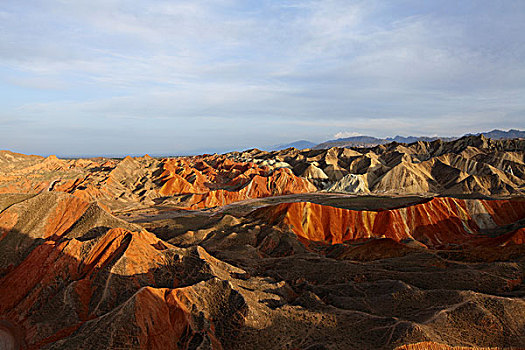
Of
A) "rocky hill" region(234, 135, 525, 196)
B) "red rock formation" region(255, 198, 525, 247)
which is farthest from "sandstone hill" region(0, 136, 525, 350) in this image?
"rocky hill" region(234, 135, 525, 196)

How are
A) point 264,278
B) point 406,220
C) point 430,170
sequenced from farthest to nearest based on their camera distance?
point 430,170
point 406,220
point 264,278

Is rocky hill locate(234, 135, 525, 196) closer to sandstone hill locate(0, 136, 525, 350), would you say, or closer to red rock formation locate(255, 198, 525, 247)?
red rock formation locate(255, 198, 525, 247)

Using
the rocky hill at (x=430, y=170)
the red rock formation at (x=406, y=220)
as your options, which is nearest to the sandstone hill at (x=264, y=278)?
the red rock formation at (x=406, y=220)

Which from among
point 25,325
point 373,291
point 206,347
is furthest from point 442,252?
point 25,325

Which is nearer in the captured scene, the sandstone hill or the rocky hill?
the sandstone hill

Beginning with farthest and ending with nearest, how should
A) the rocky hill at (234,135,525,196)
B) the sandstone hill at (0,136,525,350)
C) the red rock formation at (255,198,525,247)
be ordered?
the rocky hill at (234,135,525,196), the red rock formation at (255,198,525,247), the sandstone hill at (0,136,525,350)

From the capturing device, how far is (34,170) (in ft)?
389

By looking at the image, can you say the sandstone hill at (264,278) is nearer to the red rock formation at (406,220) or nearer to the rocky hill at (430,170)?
the red rock formation at (406,220)

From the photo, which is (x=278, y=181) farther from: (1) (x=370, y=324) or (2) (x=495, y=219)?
(1) (x=370, y=324)

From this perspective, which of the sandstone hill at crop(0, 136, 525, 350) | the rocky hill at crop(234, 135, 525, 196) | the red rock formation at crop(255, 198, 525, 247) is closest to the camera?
the sandstone hill at crop(0, 136, 525, 350)

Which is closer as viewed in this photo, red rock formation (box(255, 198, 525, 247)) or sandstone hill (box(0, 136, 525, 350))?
sandstone hill (box(0, 136, 525, 350))

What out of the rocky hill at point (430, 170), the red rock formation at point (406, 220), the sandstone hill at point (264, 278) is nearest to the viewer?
the sandstone hill at point (264, 278)

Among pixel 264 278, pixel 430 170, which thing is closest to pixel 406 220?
pixel 264 278

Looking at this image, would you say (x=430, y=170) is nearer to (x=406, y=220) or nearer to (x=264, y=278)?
(x=406, y=220)
